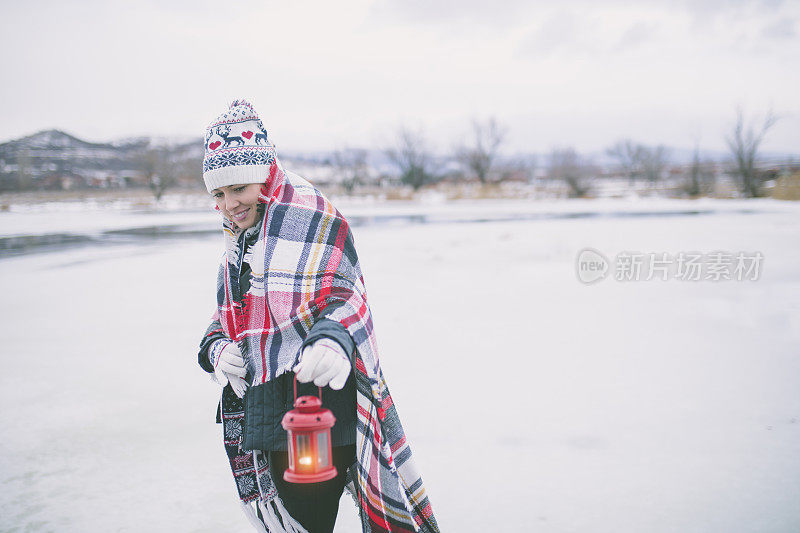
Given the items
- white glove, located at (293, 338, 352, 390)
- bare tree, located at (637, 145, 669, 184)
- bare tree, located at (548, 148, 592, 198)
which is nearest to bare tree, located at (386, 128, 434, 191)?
bare tree, located at (548, 148, 592, 198)

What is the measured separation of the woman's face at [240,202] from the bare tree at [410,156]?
39.9 meters

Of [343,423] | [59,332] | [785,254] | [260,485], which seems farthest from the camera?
[785,254]

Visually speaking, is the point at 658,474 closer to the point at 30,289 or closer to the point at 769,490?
the point at 769,490

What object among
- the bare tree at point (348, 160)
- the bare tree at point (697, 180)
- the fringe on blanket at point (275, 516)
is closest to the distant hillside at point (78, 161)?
the bare tree at point (348, 160)

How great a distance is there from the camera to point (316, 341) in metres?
1.22

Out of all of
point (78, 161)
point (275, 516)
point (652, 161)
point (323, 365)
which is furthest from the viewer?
point (78, 161)

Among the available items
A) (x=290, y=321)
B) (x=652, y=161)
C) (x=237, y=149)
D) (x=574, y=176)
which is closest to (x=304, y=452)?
(x=290, y=321)

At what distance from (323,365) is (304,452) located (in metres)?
0.21

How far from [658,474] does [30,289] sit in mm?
7111

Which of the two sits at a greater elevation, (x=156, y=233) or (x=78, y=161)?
(x=78, y=161)

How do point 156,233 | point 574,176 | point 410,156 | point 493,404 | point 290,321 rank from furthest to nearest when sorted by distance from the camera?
point 410,156 → point 574,176 → point 156,233 → point 493,404 → point 290,321

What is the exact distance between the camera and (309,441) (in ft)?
3.99

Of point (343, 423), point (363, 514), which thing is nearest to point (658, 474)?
point (363, 514)

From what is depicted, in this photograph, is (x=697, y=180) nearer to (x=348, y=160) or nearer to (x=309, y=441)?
(x=309, y=441)
